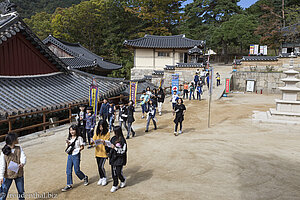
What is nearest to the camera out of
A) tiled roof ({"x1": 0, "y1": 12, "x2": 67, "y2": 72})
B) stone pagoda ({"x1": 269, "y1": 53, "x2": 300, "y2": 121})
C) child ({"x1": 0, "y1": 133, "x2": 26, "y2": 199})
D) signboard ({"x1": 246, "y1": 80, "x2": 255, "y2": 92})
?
child ({"x1": 0, "y1": 133, "x2": 26, "y2": 199})

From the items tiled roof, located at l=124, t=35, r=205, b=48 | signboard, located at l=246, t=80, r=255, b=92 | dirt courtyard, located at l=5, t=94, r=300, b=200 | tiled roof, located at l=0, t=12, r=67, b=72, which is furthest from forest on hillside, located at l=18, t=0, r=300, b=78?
dirt courtyard, located at l=5, t=94, r=300, b=200

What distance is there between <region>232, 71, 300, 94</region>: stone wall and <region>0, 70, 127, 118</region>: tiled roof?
55.9 ft

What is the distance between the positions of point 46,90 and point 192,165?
841 cm

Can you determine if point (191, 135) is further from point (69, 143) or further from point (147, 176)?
point (69, 143)

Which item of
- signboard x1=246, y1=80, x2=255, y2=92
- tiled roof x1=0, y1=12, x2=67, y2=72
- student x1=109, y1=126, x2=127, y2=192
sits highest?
tiled roof x1=0, y1=12, x2=67, y2=72

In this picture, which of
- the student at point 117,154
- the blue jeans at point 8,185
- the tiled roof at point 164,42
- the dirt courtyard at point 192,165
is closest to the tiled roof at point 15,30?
the dirt courtyard at point 192,165

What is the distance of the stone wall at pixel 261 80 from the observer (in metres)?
25.5

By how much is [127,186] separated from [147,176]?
74cm

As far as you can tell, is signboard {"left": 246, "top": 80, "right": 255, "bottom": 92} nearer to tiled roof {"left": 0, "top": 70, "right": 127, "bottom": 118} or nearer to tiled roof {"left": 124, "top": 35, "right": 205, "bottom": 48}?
tiled roof {"left": 124, "top": 35, "right": 205, "bottom": 48}

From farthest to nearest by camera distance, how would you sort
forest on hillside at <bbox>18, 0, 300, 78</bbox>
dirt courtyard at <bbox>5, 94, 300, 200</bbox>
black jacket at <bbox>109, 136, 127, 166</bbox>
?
forest on hillside at <bbox>18, 0, 300, 78</bbox>, dirt courtyard at <bbox>5, 94, 300, 200</bbox>, black jacket at <bbox>109, 136, 127, 166</bbox>

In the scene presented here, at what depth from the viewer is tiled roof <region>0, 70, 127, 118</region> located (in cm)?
970

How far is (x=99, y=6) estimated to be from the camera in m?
46.6

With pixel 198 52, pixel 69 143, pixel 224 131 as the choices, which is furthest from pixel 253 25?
pixel 69 143

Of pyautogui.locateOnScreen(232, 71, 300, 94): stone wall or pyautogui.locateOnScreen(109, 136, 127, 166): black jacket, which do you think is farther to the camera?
pyautogui.locateOnScreen(232, 71, 300, 94): stone wall
